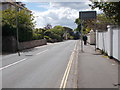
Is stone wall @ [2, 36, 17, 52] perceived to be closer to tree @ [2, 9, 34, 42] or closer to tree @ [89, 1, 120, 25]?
tree @ [2, 9, 34, 42]

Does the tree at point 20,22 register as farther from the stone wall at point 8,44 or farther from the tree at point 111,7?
the tree at point 111,7

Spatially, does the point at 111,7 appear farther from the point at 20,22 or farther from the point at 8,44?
the point at 20,22

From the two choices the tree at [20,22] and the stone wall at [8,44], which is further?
the tree at [20,22]

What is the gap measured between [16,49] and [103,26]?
596 inches

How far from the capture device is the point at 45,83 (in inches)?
308

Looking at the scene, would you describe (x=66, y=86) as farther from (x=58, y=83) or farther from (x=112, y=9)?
(x=112, y=9)

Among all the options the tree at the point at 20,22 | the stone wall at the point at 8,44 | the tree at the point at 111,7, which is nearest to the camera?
the tree at the point at 111,7

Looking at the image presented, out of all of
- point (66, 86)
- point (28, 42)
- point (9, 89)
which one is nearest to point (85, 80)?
point (66, 86)

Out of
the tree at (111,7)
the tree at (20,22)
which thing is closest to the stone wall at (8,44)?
the tree at (20,22)

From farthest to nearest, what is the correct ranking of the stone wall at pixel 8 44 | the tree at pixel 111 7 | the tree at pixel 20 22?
the tree at pixel 20 22 < the stone wall at pixel 8 44 < the tree at pixel 111 7

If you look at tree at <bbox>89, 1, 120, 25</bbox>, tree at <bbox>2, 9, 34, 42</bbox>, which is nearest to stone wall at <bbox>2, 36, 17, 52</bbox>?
tree at <bbox>2, 9, 34, 42</bbox>

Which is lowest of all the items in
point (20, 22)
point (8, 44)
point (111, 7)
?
point (8, 44)

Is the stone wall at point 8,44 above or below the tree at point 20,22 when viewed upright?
below

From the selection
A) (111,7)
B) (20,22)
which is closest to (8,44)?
(20,22)
